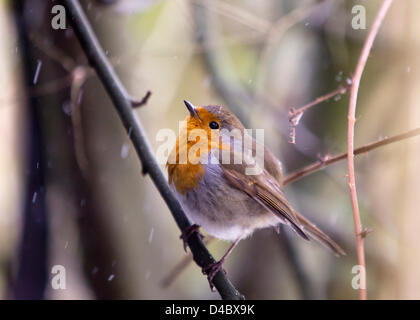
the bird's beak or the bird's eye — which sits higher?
the bird's beak

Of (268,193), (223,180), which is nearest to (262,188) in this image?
(268,193)

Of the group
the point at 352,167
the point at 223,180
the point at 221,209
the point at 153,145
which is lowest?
the point at 352,167

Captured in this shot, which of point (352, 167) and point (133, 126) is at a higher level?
point (133, 126)

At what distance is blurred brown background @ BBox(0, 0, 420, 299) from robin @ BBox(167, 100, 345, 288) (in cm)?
28

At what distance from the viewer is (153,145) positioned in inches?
86.7

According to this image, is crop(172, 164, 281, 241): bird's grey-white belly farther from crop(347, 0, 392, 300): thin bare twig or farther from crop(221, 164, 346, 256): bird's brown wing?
crop(347, 0, 392, 300): thin bare twig

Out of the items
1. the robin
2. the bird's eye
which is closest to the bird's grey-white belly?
the robin

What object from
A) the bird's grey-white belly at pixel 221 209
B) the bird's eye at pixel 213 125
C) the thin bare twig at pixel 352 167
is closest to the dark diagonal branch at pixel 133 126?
the bird's grey-white belly at pixel 221 209

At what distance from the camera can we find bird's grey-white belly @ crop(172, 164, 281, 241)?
1.79 m

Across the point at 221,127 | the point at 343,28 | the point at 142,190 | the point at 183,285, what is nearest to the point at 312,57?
the point at 343,28

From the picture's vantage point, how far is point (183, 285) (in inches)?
97.3

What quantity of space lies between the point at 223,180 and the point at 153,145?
48cm

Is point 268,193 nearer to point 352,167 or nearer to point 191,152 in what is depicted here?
point 191,152

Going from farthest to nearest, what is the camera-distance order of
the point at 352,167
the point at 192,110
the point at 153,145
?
the point at 153,145 → the point at 192,110 → the point at 352,167
